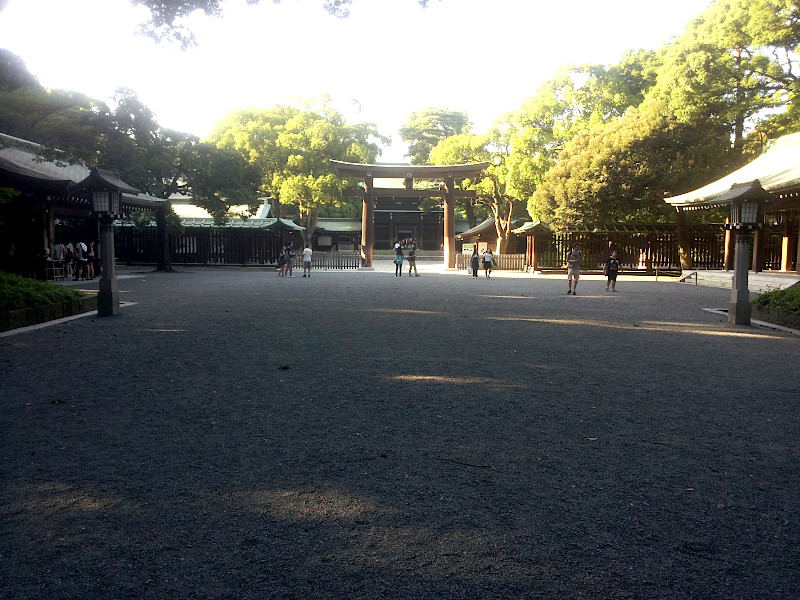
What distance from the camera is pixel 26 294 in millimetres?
11383

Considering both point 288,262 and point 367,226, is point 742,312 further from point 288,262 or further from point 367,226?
point 367,226

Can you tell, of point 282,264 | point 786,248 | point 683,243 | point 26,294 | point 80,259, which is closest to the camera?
point 26,294

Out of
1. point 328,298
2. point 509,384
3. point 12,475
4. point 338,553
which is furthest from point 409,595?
point 328,298

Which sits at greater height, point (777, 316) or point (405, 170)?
point (405, 170)

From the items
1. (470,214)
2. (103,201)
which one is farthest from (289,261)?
(470,214)

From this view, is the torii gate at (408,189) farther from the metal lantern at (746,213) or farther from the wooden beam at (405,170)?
the metal lantern at (746,213)

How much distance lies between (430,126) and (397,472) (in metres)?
59.8

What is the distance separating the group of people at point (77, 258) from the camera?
23.6 meters

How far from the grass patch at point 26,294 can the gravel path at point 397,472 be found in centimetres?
257

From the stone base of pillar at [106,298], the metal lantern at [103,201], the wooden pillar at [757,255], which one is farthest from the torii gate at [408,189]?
the stone base of pillar at [106,298]

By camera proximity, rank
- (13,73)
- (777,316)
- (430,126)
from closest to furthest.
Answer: (777,316) < (13,73) < (430,126)

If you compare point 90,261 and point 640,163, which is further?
point 640,163

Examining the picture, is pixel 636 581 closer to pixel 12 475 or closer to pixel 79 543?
pixel 79 543

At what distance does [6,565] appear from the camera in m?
2.79
